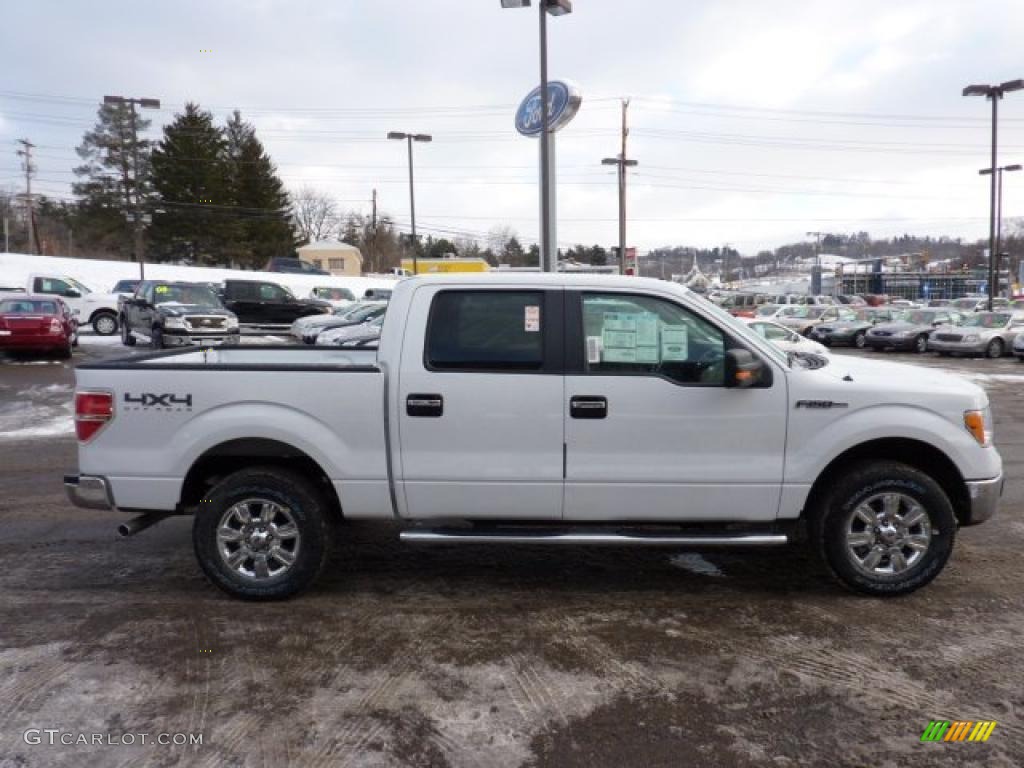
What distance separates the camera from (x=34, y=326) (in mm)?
18812

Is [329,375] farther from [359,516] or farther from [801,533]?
[801,533]

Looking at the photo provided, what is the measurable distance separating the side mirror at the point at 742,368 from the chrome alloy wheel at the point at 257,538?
8.64 feet

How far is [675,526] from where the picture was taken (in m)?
4.97

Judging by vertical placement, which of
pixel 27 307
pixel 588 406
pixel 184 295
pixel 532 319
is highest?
pixel 184 295

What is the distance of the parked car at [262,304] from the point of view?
1139 inches

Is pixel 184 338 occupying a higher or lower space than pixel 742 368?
lower

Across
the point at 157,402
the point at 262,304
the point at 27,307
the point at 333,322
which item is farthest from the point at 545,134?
the point at 262,304

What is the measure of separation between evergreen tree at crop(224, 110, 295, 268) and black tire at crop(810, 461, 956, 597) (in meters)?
72.7

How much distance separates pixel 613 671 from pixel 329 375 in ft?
7.25

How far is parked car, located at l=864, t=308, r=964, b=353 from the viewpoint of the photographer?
2741 cm

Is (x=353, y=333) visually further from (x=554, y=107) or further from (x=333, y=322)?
(x=554, y=107)

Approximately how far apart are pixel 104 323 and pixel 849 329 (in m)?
26.7

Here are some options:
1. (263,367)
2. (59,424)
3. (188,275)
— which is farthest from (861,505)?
(188,275)

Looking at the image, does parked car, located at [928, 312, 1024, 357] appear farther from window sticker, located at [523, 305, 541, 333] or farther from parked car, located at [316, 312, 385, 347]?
window sticker, located at [523, 305, 541, 333]
